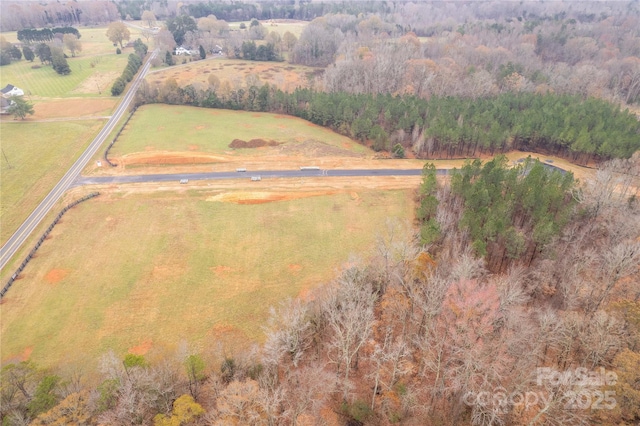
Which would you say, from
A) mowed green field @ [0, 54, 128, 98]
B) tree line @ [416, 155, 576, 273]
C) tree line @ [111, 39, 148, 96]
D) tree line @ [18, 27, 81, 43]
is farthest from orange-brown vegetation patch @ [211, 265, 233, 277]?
tree line @ [18, 27, 81, 43]

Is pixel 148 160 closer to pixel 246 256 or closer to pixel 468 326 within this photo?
pixel 246 256

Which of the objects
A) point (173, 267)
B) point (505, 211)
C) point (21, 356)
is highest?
point (505, 211)

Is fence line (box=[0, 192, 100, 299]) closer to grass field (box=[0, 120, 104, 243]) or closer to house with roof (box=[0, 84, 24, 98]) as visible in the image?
grass field (box=[0, 120, 104, 243])

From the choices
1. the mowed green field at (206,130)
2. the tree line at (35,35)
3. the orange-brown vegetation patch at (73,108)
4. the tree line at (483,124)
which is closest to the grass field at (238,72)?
the orange-brown vegetation patch at (73,108)

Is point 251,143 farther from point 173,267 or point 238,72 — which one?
point 238,72

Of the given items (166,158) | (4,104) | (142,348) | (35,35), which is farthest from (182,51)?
(142,348)

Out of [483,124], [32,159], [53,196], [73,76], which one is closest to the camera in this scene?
[53,196]
